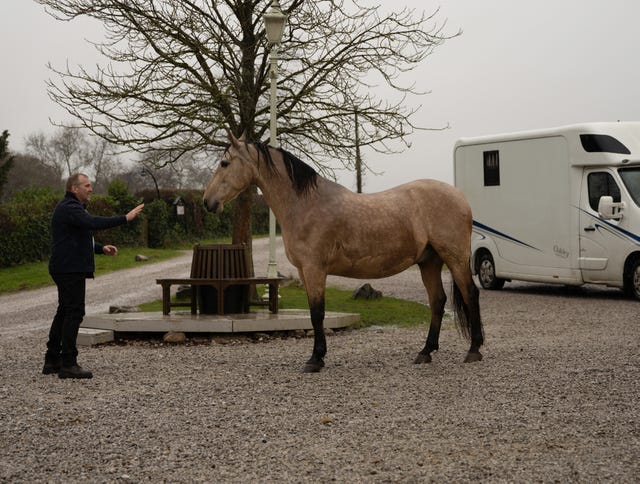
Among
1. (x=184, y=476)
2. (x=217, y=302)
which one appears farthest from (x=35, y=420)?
(x=217, y=302)

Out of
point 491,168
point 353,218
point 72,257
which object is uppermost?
point 491,168

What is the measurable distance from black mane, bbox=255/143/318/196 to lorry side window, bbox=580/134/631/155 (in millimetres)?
8684

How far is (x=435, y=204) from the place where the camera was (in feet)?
28.6

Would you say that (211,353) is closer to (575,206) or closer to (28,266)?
(575,206)

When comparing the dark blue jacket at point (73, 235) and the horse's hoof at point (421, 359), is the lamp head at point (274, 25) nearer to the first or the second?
the dark blue jacket at point (73, 235)

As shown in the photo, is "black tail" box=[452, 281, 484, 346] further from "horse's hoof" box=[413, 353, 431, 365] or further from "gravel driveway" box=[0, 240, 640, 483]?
"horse's hoof" box=[413, 353, 431, 365]

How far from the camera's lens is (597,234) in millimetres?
15711

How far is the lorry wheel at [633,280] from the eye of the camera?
15.2 metres

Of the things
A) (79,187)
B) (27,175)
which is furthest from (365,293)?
(27,175)

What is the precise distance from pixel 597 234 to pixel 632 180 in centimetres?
118

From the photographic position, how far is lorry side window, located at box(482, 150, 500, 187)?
17672 millimetres

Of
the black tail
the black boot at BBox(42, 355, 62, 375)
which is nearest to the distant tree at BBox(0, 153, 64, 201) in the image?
the black boot at BBox(42, 355, 62, 375)

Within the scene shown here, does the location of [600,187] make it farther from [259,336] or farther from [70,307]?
[70,307]

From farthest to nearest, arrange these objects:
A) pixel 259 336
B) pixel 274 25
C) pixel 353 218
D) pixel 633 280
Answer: pixel 633 280 → pixel 274 25 → pixel 259 336 → pixel 353 218
